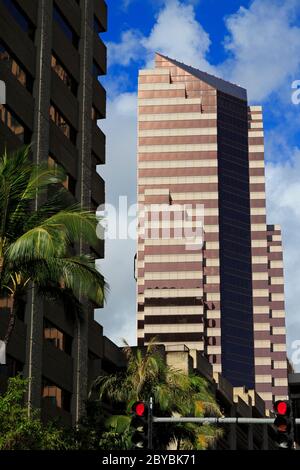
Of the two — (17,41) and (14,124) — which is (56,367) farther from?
(17,41)

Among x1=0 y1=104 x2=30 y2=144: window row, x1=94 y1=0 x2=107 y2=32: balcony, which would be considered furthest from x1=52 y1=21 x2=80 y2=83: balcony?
x1=0 y1=104 x2=30 y2=144: window row

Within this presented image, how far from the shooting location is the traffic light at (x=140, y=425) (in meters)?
24.4

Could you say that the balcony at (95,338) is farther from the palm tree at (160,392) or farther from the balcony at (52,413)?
the palm tree at (160,392)

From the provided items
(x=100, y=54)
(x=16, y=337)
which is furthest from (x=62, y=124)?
(x=16, y=337)

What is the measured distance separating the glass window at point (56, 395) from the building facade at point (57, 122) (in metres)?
0.06

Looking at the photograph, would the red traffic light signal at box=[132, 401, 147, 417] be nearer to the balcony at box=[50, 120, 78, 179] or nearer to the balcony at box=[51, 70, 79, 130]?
the balcony at box=[50, 120, 78, 179]

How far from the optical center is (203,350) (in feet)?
630

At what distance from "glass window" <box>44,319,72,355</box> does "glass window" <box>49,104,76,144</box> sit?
12631 millimetres

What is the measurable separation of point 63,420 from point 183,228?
142m

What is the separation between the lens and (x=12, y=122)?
54.3m

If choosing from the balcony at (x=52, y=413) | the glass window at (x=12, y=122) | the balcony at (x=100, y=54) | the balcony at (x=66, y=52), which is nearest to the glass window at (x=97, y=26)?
the balcony at (x=100, y=54)

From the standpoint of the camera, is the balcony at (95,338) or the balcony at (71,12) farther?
the balcony at (95,338)

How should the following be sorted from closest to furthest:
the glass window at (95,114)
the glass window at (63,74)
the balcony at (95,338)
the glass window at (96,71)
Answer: the glass window at (63,74) < the balcony at (95,338) < the glass window at (95,114) < the glass window at (96,71)

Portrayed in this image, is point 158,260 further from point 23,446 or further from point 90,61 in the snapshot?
point 23,446
